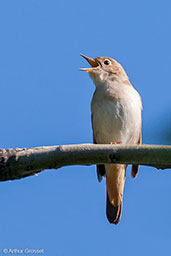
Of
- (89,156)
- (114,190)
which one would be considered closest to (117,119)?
(114,190)

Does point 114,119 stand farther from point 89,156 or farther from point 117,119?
point 89,156

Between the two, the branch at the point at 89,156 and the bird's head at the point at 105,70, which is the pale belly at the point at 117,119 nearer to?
the bird's head at the point at 105,70

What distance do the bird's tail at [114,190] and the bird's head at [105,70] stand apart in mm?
1476

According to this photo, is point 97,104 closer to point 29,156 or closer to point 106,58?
point 106,58

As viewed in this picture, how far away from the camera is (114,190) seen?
244 inches

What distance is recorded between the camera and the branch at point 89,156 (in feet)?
9.85

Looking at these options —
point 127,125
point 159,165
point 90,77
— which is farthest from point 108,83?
point 159,165

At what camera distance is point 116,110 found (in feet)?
18.6

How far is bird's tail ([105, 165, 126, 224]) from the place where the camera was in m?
6.14

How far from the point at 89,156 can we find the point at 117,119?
2728mm

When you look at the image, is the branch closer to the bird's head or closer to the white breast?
the white breast

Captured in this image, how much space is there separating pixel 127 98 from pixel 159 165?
2.79 metres

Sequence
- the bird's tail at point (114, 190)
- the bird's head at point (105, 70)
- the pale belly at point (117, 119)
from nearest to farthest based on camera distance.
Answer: the pale belly at point (117, 119), the bird's tail at point (114, 190), the bird's head at point (105, 70)

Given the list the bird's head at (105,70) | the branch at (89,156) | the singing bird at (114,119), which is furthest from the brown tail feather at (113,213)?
the branch at (89,156)
